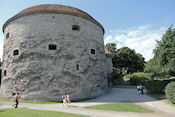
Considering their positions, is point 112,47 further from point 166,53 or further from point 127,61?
point 166,53

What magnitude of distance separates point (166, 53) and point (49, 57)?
1255 centimetres

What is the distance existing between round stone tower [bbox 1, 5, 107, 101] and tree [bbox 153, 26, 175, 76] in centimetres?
736

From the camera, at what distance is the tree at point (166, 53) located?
39.0ft

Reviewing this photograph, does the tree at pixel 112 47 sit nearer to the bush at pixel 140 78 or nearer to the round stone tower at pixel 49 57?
the bush at pixel 140 78

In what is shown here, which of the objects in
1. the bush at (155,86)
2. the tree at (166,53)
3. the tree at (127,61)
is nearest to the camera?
the tree at (166,53)

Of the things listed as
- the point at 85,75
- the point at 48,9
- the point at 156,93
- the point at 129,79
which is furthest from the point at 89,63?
the point at 129,79

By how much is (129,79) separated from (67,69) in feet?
62.5

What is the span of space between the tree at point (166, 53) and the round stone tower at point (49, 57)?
736 centimetres

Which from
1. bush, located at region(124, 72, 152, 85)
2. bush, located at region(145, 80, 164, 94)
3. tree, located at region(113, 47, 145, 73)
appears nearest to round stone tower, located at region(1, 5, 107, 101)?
bush, located at region(145, 80, 164, 94)

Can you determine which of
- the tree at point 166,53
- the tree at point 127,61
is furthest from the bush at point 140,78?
the tree at point 127,61

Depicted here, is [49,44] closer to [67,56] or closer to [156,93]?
[67,56]

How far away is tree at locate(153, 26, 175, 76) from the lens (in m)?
11.9

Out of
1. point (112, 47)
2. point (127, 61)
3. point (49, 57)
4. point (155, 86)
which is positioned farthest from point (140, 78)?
point (112, 47)

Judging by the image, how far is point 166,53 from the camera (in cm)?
1244
